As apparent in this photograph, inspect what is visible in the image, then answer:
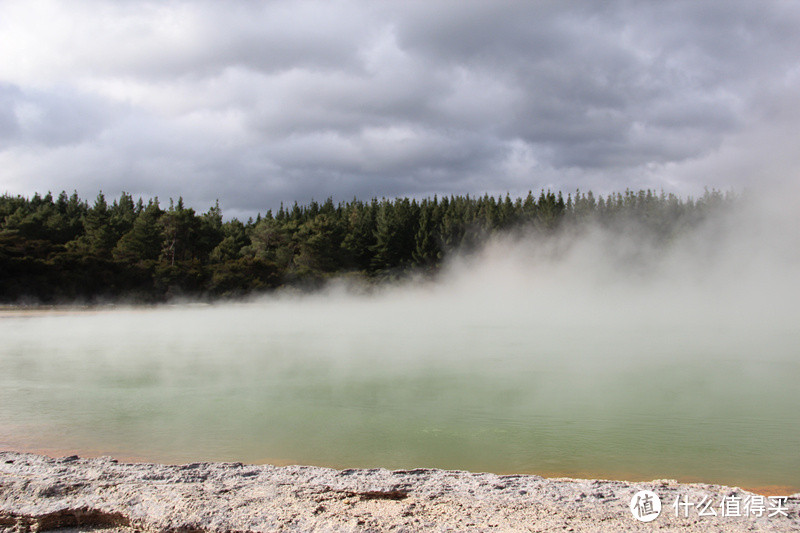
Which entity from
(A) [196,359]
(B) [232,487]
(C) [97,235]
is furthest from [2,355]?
(C) [97,235]

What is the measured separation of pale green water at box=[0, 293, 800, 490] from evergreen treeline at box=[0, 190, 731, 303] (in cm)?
1325

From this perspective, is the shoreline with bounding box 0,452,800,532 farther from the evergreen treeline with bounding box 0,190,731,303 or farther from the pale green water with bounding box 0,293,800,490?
the evergreen treeline with bounding box 0,190,731,303

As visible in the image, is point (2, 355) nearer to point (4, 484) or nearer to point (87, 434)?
point (87, 434)

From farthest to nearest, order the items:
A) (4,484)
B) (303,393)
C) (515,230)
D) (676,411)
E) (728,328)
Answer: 1. (515,230)
2. (728,328)
3. (303,393)
4. (676,411)
5. (4,484)

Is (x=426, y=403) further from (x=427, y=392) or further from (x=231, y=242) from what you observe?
(x=231, y=242)

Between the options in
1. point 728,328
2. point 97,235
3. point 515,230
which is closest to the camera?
point 728,328

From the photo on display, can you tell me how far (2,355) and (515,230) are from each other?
50.9 metres

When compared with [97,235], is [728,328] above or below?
below

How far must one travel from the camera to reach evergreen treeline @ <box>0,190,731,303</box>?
80.7 feet

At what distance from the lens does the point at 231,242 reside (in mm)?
40656

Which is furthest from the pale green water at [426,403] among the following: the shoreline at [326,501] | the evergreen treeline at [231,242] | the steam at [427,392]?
the evergreen treeline at [231,242]

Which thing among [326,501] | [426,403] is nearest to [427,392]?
[426,403]

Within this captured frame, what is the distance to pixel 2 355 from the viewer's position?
10.6 m

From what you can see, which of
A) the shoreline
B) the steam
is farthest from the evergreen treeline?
the shoreline
